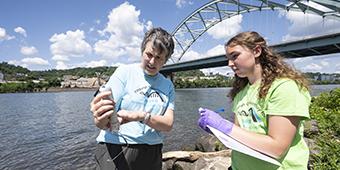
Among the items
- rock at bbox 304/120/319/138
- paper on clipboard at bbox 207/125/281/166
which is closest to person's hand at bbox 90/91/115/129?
paper on clipboard at bbox 207/125/281/166

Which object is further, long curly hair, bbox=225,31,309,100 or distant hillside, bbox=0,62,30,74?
distant hillside, bbox=0,62,30,74

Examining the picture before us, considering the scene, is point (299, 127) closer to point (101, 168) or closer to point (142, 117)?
point (142, 117)

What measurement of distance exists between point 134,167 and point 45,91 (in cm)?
10796

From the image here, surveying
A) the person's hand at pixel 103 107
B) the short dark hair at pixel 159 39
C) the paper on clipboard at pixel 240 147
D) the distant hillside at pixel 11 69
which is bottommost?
the paper on clipboard at pixel 240 147

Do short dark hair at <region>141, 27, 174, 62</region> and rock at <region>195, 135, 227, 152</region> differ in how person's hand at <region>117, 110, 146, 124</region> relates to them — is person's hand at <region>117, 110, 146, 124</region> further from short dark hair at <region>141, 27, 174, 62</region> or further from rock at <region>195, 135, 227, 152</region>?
rock at <region>195, 135, 227, 152</region>

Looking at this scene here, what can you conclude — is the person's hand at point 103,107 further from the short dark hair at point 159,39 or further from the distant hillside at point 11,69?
the distant hillside at point 11,69

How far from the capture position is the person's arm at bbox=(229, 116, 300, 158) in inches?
70.6

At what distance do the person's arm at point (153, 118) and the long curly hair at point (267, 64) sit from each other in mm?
746

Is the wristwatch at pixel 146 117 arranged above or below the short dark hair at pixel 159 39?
below

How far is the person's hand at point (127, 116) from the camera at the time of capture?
2166mm

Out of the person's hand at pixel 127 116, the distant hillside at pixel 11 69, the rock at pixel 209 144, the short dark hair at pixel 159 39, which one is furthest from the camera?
the distant hillside at pixel 11 69

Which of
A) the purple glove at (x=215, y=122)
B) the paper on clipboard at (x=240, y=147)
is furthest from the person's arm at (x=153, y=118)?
the paper on clipboard at (x=240, y=147)

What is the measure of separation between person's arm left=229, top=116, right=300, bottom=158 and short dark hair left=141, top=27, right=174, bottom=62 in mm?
922

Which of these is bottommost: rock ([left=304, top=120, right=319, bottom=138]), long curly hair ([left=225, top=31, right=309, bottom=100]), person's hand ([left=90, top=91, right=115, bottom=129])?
rock ([left=304, top=120, right=319, bottom=138])
